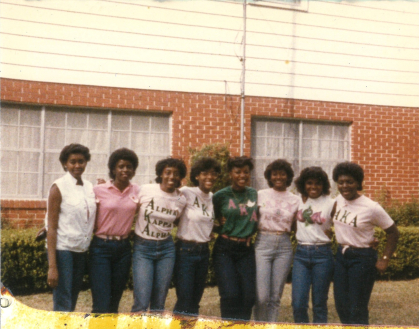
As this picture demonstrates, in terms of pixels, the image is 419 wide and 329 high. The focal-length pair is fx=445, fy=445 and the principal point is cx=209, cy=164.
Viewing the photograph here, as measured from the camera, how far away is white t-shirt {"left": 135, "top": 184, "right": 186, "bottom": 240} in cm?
327

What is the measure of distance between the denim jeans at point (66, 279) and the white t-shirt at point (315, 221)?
166 cm

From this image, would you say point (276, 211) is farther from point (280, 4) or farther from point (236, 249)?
point (280, 4)

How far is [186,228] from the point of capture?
3.41 metres

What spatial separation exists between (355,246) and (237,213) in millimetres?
907

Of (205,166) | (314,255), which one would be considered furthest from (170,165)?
(314,255)

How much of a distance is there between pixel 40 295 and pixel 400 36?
183 inches

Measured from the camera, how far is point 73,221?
Answer: 10.0 feet

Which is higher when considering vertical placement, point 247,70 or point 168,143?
point 247,70

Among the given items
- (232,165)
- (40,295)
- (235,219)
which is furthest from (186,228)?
(40,295)

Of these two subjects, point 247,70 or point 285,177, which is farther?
point 247,70

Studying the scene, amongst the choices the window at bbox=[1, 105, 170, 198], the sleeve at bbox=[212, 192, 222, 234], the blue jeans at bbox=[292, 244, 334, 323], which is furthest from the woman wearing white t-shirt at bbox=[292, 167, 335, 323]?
the window at bbox=[1, 105, 170, 198]

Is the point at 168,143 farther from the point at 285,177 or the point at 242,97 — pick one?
the point at 285,177

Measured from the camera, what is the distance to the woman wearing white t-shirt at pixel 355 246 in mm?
3215

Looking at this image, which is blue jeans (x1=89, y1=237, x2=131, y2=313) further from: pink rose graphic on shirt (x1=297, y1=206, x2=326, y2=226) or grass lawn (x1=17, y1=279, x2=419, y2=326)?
pink rose graphic on shirt (x1=297, y1=206, x2=326, y2=226)
